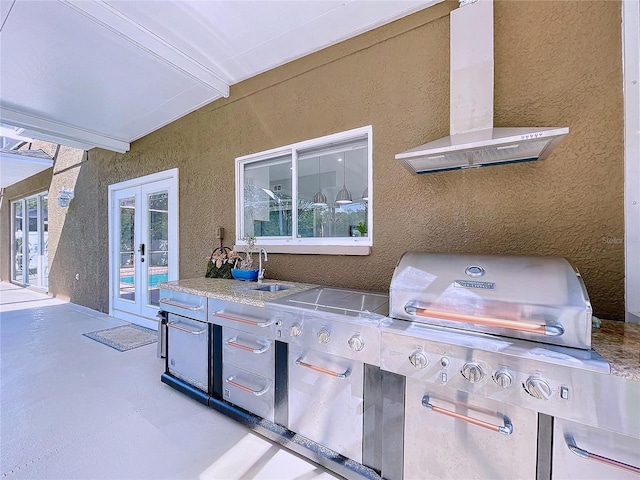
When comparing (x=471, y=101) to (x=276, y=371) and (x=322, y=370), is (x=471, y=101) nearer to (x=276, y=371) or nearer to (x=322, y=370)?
(x=322, y=370)

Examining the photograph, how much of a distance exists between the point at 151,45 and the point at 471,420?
11.8ft

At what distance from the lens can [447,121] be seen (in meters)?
2.02

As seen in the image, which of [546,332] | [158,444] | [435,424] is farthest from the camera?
[158,444]

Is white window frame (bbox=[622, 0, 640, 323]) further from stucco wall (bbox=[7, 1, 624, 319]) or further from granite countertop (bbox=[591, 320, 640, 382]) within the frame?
granite countertop (bbox=[591, 320, 640, 382])

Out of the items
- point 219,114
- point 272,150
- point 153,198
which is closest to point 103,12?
point 219,114

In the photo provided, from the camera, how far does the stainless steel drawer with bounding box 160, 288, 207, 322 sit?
229 cm

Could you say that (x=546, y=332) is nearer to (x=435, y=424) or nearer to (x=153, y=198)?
(x=435, y=424)

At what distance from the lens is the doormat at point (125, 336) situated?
3.78m

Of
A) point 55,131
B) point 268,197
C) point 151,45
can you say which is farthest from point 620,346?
point 55,131

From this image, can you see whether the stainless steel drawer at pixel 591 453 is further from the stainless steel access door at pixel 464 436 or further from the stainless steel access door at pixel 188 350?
the stainless steel access door at pixel 188 350

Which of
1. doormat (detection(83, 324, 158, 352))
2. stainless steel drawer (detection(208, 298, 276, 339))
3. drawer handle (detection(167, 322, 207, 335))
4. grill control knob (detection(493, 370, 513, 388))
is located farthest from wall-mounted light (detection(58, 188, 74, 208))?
grill control knob (detection(493, 370, 513, 388))

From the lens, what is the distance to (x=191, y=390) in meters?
2.39

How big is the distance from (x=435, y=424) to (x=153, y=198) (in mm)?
4878

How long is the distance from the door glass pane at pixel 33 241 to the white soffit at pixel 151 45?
5.75 m
